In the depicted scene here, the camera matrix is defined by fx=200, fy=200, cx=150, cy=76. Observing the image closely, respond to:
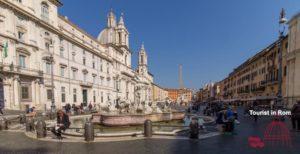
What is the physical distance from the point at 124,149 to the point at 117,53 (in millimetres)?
65090

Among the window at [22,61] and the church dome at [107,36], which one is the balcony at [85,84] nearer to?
the window at [22,61]

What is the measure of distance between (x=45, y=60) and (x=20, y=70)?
6.55 metres

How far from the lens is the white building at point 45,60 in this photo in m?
26.5

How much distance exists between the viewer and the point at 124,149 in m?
8.15

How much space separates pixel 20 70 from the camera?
27.7 m

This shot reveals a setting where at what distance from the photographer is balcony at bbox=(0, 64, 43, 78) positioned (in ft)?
82.5

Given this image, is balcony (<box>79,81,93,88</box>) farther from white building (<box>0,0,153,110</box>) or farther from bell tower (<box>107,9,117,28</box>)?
bell tower (<box>107,9,117,28</box>)

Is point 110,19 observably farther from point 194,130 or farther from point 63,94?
point 194,130

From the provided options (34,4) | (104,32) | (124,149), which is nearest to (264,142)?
(124,149)

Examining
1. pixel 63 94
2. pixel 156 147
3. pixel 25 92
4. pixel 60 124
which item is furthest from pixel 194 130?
pixel 63 94

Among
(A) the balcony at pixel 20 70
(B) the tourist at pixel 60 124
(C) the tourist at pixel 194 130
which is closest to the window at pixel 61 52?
(A) the balcony at pixel 20 70

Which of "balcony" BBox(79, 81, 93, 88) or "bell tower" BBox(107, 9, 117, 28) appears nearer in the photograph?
"balcony" BBox(79, 81, 93, 88)

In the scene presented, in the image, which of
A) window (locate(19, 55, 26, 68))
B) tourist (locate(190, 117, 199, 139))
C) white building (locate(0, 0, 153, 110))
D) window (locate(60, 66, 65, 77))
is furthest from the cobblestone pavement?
window (locate(60, 66, 65, 77))

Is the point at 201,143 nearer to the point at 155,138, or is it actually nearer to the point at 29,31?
the point at 155,138
